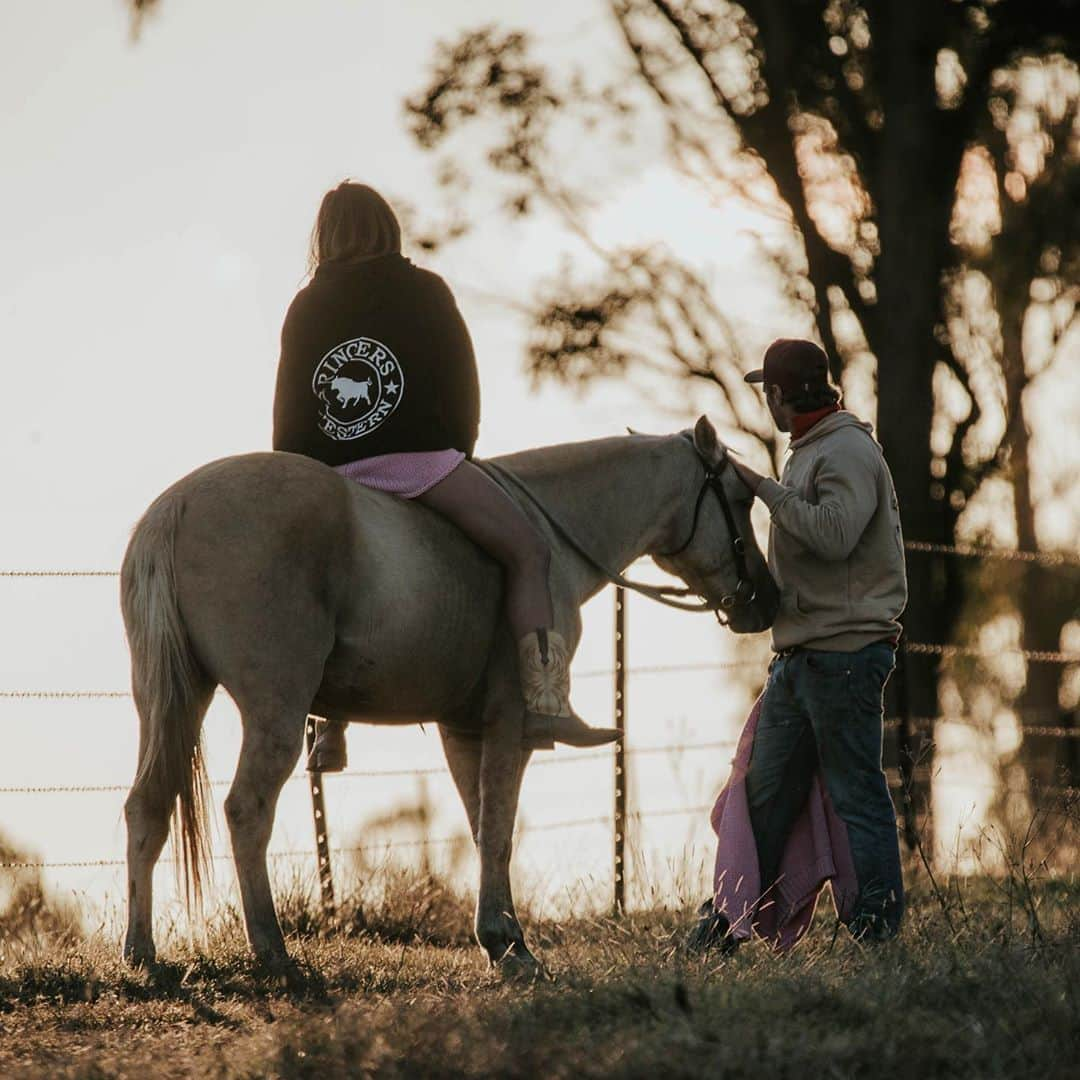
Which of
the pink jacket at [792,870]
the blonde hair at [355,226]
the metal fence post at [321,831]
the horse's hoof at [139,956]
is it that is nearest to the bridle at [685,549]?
the pink jacket at [792,870]

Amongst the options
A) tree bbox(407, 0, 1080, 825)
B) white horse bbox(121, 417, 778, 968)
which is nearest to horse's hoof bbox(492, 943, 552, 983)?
white horse bbox(121, 417, 778, 968)

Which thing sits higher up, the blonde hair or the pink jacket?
the blonde hair

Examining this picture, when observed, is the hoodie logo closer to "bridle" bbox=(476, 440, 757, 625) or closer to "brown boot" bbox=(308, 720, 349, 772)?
"bridle" bbox=(476, 440, 757, 625)

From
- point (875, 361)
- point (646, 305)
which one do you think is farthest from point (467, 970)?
point (646, 305)

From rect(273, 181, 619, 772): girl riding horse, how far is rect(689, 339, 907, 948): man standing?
64 cm

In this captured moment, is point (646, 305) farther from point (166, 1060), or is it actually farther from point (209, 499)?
point (166, 1060)

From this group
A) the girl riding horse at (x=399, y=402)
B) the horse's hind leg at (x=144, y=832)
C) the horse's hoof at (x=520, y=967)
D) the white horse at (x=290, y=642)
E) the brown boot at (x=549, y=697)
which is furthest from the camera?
the brown boot at (x=549, y=697)

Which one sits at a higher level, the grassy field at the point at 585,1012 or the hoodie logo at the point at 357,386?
the hoodie logo at the point at 357,386

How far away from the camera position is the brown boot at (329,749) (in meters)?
7.01

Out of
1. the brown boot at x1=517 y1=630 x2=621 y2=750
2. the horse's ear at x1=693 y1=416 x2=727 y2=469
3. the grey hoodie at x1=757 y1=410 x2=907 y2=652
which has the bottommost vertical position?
the brown boot at x1=517 y1=630 x2=621 y2=750

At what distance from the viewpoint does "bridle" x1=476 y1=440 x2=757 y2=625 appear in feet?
23.1

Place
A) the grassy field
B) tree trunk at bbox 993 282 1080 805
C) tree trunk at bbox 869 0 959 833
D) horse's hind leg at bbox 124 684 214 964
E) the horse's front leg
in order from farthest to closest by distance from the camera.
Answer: tree trunk at bbox 993 282 1080 805
tree trunk at bbox 869 0 959 833
the horse's front leg
horse's hind leg at bbox 124 684 214 964
the grassy field

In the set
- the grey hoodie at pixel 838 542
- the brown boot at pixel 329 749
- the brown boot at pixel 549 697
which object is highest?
the grey hoodie at pixel 838 542

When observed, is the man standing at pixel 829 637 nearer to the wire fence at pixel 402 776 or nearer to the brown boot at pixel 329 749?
the wire fence at pixel 402 776
